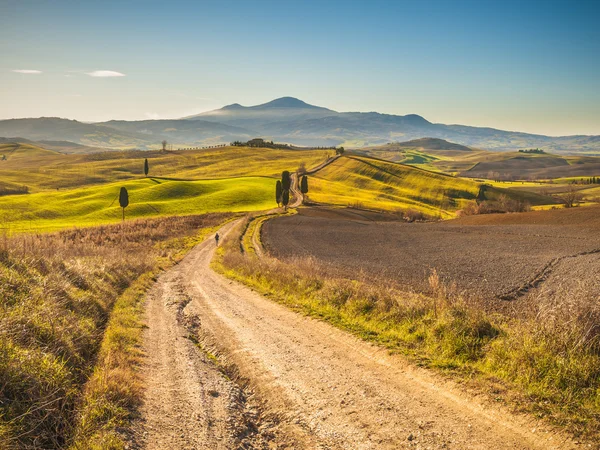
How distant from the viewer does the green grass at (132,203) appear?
280ft

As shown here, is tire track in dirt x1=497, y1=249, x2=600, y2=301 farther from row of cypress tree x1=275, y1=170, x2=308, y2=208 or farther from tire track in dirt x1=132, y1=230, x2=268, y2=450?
row of cypress tree x1=275, y1=170, x2=308, y2=208

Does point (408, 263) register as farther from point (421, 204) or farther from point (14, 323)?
point (421, 204)

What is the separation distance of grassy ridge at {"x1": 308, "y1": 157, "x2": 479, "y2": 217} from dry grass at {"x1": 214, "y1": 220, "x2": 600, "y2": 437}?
8518cm

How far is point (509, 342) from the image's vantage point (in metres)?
9.97

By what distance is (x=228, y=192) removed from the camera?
111 metres

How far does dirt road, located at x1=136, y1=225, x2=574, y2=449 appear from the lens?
7543 mm

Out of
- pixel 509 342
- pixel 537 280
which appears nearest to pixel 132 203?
pixel 537 280

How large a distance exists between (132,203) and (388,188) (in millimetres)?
86570

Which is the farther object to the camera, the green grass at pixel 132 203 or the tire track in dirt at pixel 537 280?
the green grass at pixel 132 203

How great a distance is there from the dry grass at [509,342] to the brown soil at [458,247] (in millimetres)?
8108

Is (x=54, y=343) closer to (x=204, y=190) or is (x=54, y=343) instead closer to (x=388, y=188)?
(x=204, y=190)

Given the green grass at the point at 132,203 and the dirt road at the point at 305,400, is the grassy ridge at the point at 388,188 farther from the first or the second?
the dirt road at the point at 305,400

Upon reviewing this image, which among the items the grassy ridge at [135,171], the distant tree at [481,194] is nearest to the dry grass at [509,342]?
the distant tree at [481,194]

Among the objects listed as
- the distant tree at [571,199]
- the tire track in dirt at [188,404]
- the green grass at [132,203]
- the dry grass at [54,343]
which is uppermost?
the distant tree at [571,199]
